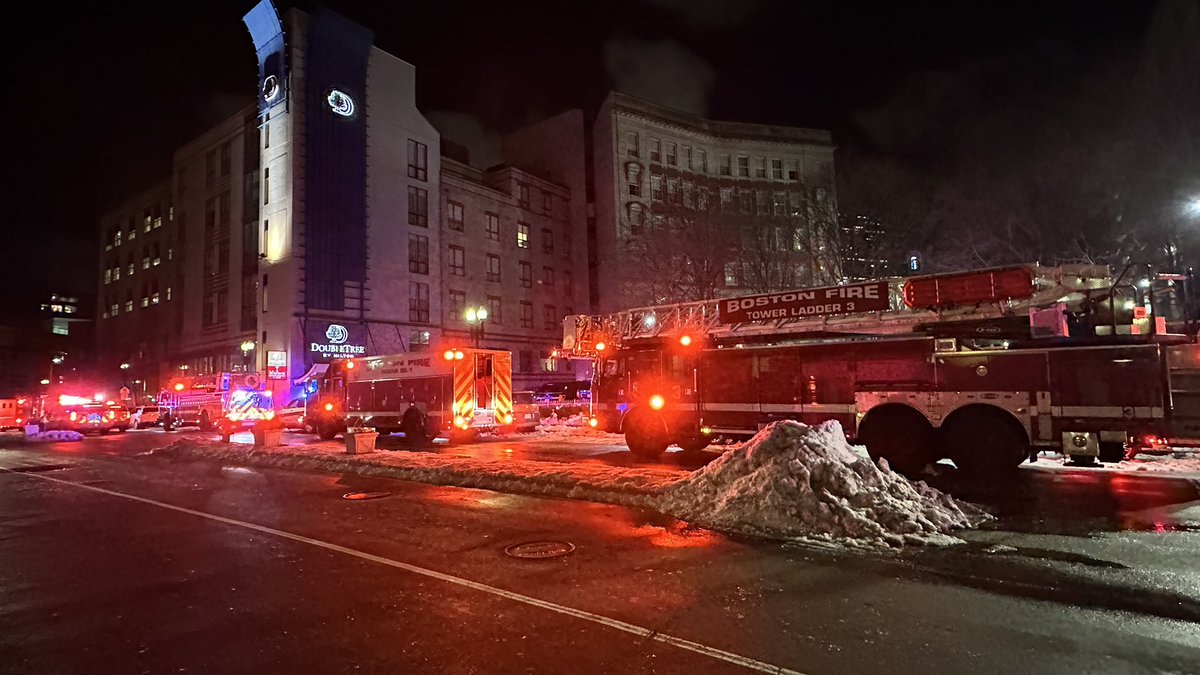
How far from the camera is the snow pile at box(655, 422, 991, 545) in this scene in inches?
297

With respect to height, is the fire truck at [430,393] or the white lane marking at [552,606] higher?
the fire truck at [430,393]

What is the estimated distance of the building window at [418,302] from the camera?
4191 centimetres

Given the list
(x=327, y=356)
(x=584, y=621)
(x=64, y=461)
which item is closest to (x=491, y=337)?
(x=327, y=356)

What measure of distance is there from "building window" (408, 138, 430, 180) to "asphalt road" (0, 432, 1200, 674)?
117 feet

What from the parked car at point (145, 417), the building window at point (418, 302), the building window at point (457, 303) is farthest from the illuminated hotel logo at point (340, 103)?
the parked car at point (145, 417)

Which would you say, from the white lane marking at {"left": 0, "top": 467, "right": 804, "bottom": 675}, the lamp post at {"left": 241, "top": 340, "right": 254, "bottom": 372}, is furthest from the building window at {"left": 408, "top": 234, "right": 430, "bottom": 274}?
the white lane marking at {"left": 0, "top": 467, "right": 804, "bottom": 675}

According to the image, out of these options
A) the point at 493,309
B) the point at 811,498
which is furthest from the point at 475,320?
the point at 811,498

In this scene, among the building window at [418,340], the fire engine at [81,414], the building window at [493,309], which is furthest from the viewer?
the building window at [493,309]

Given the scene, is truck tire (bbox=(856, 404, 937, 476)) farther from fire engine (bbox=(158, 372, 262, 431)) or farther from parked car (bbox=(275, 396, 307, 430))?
fire engine (bbox=(158, 372, 262, 431))

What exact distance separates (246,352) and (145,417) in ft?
20.0

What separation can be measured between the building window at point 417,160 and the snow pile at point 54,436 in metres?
22.4

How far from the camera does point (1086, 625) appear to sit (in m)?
4.75

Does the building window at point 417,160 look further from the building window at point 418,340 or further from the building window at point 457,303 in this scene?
the building window at point 418,340

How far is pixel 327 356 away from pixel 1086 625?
3728 centimetres
